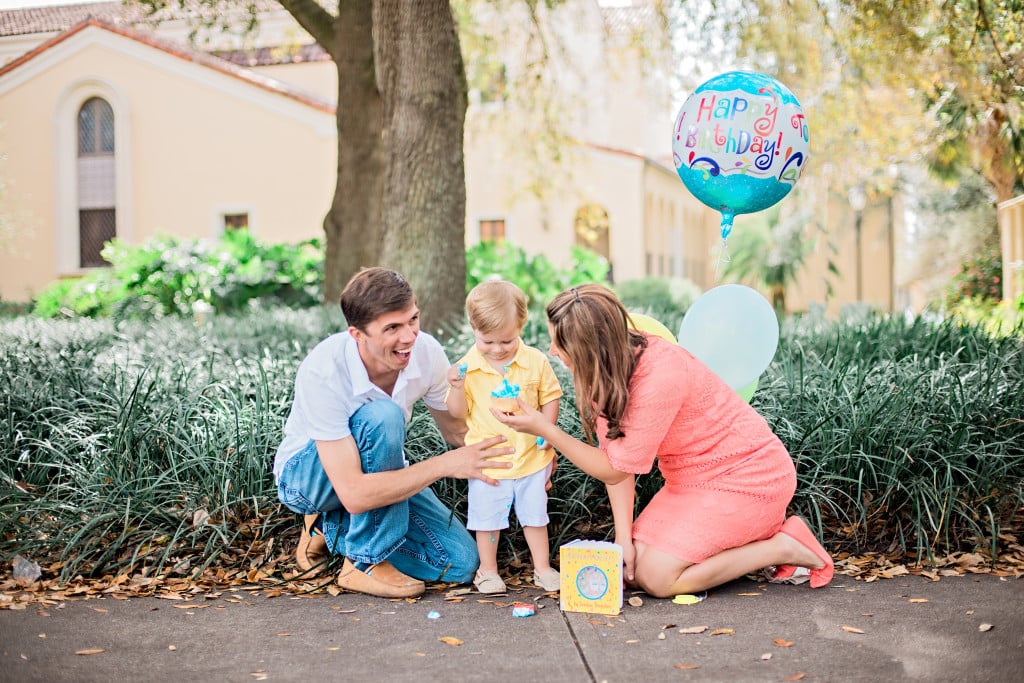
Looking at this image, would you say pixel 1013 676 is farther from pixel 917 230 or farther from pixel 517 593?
pixel 917 230

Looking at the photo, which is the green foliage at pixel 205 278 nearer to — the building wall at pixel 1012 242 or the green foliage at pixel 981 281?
the building wall at pixel 1012 242

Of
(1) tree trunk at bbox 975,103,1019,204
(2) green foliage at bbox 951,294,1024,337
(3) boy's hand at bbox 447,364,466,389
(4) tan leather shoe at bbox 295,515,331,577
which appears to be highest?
(1) tree trunk at bbox 975,103,1019,204

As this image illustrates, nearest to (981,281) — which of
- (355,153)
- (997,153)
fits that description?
(997,153)

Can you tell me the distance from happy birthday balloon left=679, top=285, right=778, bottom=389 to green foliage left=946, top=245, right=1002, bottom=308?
13761 mm

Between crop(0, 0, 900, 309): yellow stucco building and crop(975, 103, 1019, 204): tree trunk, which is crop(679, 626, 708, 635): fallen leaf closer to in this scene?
crop(975, 103, 1019, 204): tree trunk

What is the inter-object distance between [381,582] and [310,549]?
0.41m

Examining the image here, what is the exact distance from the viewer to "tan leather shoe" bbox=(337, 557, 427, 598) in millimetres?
3768

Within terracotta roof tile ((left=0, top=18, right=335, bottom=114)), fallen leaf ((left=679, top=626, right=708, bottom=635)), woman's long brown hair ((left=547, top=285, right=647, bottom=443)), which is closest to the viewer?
fallen leaf ((left=679, top=626, right=708, bottom=635))

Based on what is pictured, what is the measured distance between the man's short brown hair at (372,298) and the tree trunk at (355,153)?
6.08 m

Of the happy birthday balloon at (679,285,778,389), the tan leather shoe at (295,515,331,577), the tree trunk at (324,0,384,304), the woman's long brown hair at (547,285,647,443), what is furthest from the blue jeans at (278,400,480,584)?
the tree trunk at (324,0,384,304)

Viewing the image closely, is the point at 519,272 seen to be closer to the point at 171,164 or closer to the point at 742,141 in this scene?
the point at 742,141

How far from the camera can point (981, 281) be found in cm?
1745

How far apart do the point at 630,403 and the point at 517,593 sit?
910mm

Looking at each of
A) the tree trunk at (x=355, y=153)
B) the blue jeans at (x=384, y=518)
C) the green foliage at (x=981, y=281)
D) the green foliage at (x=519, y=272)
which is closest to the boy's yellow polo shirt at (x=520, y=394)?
the blue jeans at (x=384, y=518)
